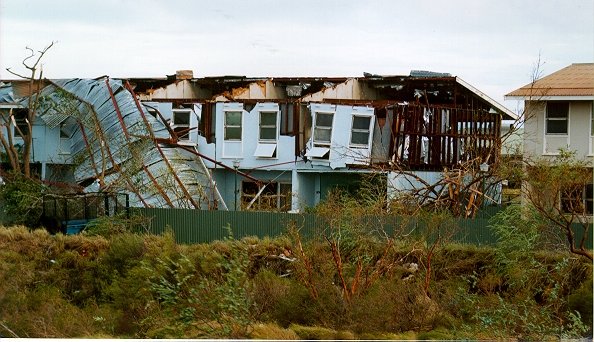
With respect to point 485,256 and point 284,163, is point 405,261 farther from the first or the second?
point 284,163

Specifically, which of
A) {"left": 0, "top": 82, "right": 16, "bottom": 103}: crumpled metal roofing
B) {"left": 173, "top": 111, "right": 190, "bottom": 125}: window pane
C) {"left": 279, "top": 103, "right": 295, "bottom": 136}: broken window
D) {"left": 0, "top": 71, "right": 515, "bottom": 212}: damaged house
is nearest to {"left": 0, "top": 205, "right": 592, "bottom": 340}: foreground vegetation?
{"left": 0, "top": 71, "right": 515, "bottom": 212}: damaged house

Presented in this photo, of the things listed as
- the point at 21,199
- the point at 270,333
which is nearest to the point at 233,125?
the point at 21,199

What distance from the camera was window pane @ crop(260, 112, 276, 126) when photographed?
561 inches

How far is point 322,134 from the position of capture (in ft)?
46.6

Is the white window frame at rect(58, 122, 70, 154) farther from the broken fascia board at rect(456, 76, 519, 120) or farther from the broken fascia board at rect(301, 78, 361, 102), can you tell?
the broken fascia board at rect(456, 76, 519, 120)

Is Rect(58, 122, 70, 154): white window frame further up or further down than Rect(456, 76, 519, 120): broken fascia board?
further down

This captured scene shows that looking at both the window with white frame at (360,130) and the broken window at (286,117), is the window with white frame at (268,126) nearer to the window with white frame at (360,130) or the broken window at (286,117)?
the broken window at (286,117)

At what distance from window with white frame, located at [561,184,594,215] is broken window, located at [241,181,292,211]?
3.19 metres

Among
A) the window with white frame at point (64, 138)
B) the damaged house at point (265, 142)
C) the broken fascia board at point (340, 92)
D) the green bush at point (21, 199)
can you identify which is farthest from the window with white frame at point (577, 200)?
the window with white frame at point (64, 138)

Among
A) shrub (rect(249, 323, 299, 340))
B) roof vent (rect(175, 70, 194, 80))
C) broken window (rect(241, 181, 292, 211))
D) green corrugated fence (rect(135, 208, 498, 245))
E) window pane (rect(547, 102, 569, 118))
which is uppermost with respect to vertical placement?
roof vent (rect(175, 70, 194, 80))

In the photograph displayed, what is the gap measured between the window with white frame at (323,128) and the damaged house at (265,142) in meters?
0.01

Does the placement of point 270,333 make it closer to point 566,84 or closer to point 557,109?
point 557,109

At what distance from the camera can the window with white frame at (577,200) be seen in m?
12.1

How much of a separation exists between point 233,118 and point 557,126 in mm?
3926
